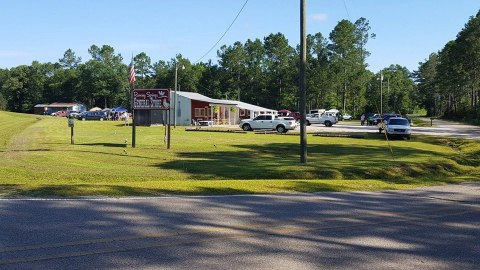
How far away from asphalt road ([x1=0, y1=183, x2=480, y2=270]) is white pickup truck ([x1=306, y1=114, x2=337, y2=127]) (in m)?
54.7

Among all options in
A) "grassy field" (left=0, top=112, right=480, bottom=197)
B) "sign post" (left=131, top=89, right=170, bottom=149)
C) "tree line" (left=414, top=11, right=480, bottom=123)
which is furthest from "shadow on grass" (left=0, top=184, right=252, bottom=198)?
"tree line" (left=414, top=11, right=480, bottom=123)

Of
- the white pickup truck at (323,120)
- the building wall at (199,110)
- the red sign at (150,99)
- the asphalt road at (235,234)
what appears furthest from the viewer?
the building wall at (199,110)

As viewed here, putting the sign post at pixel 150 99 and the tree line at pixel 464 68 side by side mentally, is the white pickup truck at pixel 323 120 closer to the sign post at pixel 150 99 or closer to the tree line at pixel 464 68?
the tree line at pixel 464 68

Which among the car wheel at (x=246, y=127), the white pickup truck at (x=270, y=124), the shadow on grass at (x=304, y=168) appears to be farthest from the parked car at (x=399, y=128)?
the shadow on grass at (x=304, y=168)

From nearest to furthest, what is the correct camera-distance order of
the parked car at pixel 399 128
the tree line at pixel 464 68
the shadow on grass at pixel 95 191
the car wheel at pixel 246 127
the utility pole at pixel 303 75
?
the shadow on grass at pixel 95 191 → the utility pole at pixel 303 75 → the parked car at pixel 399 128 → the car wheel at pixel 246 127 → the tree line at pixel 464 68

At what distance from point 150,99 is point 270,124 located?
68.9 feet

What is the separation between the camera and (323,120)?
66.0 m

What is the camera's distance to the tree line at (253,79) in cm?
11160

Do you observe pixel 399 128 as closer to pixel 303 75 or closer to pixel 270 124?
pixel 270 124

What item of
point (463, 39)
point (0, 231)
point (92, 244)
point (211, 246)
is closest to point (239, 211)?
A: point (211, 246)

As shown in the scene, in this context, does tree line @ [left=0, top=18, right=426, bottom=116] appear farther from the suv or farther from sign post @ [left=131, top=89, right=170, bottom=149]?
sign post @ [left=131, top=89, right=170, bottom=149]

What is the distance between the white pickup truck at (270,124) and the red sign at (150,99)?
2045 centimetres

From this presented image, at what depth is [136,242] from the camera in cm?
642

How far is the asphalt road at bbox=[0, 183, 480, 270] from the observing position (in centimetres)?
574
